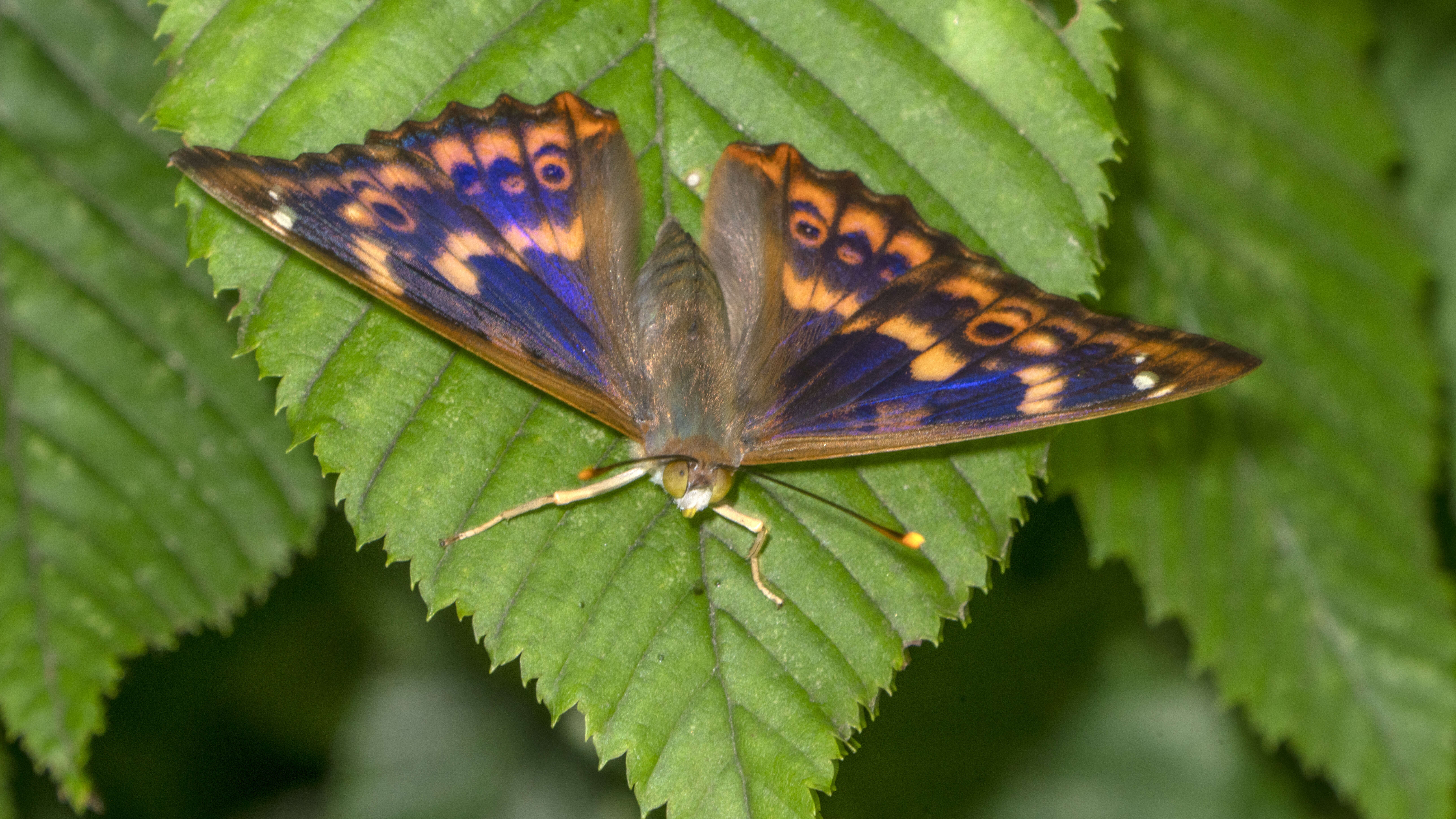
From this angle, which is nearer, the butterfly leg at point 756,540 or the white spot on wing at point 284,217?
the white spot on wing at point 284,217

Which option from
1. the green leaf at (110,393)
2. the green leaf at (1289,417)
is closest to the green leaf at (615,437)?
the green leaf at (110,393)

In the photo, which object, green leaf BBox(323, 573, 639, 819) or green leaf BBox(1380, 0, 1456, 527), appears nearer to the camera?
green leaf BBox(1380, 0, 1456, 527)

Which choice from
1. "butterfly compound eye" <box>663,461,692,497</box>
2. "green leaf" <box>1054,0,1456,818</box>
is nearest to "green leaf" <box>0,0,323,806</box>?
"butterfly compound eye" <box>663,461,692,497</box>

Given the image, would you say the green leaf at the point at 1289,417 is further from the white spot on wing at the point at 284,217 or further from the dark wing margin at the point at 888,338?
the white spot on wing at the point at 284,217

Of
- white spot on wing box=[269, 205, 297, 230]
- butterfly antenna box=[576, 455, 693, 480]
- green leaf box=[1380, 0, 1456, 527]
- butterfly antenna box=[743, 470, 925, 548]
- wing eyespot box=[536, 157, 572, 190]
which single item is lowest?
green leaf box=[1380, 0, 1456, 527]

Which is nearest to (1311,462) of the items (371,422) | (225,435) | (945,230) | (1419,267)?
(1419,267)

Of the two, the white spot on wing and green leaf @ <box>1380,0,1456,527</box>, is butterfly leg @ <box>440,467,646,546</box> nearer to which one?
the white spot on wing
